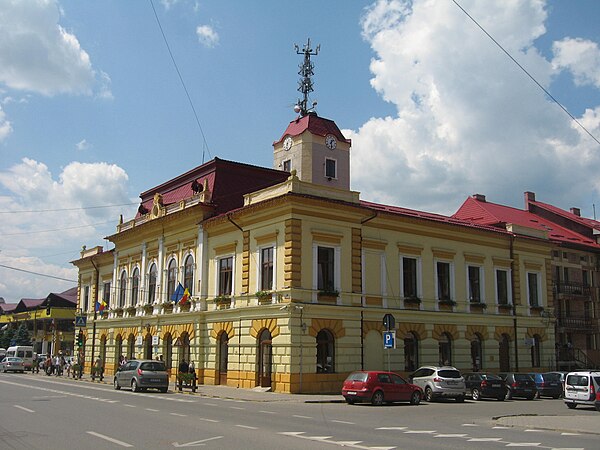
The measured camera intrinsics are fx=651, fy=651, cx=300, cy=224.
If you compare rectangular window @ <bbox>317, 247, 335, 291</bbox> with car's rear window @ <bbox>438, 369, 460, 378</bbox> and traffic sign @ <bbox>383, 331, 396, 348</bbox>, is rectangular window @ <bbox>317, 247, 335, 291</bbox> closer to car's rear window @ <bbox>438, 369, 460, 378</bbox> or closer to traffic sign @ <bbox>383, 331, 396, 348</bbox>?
traffic sign @ <bbox>383, 331, 396, 348</bbox>

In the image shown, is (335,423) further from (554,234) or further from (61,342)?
(61,342)

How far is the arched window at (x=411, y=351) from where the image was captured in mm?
37781

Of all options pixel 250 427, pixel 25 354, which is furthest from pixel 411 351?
pixel 25 354

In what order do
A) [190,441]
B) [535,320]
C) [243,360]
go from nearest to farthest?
[190,441]
[243,360]
[535,320]

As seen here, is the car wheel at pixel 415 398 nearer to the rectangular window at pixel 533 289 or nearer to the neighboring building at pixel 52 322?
the rectangular window at pixel 533 289

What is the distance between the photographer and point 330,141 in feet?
159

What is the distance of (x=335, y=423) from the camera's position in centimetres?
1886

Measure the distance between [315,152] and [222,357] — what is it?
17273mm

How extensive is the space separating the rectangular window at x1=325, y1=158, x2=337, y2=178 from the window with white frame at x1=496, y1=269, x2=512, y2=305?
534 inches

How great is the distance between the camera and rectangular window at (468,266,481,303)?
4197 cm

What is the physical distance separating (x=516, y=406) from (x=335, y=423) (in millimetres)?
13056

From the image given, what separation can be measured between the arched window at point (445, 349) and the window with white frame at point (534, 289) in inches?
342

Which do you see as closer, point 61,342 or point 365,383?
point 365,383

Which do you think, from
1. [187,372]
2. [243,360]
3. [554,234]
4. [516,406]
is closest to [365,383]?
[516,406]
